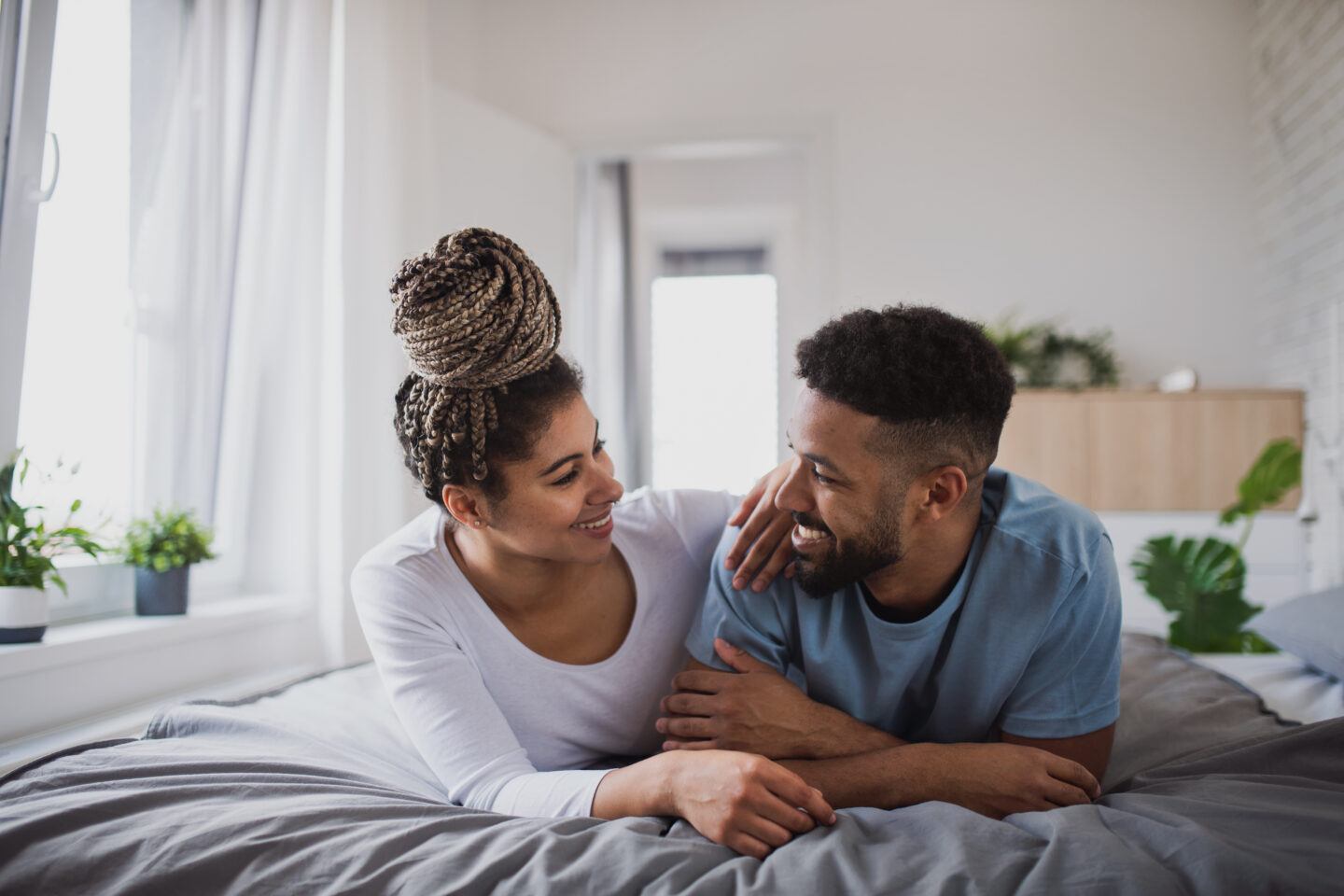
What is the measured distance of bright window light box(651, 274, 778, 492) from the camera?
6.98 meters

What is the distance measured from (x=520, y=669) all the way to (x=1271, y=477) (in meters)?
2.63

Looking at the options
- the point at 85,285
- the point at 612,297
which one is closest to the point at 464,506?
the point at 85,285

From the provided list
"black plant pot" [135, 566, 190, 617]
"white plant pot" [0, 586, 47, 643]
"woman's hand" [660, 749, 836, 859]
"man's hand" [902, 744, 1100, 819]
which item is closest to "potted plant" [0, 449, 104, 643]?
"white plant pot" [0, 586, 47, 643]

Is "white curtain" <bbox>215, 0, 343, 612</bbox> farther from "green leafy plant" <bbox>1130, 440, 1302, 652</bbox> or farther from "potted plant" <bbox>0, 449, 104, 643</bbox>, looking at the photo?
"green leafy plant" <bbox>1130, 440, 1302, 652</bbox>

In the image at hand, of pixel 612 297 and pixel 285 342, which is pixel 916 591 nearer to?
pixel 285 342

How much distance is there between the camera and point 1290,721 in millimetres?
1546

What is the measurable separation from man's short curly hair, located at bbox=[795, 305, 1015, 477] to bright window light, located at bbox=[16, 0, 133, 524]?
1.70 metres

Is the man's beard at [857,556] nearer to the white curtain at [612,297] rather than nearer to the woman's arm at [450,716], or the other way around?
the woman's arm at [450,716]

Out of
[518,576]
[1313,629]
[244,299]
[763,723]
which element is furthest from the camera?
[244,299]

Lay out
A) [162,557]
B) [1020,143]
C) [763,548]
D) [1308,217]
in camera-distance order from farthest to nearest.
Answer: [1020,143] → [1308,217] → [162,557] → [763,548]

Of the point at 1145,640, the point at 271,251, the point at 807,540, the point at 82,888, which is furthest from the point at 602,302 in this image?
the point at 82,888

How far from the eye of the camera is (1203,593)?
290cm

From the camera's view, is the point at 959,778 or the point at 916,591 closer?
the point at 959,778

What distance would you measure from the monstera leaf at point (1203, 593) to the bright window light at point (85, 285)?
280 centimetres
